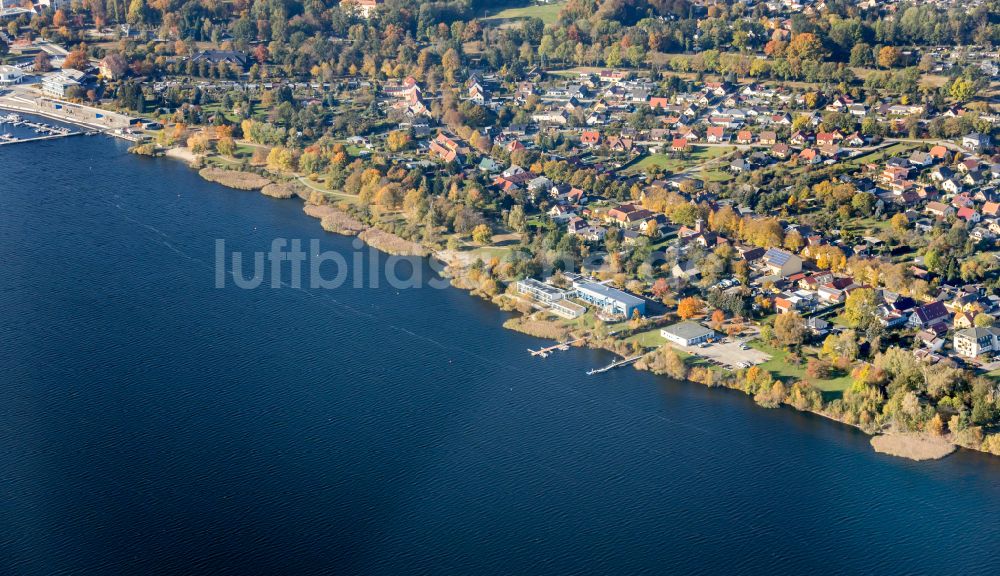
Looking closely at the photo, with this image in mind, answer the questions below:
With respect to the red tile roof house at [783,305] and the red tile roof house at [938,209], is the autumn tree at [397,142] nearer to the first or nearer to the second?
the red tile roof house at [783,305]

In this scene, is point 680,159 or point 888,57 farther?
point 888,57

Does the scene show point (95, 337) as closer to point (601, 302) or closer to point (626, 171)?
point (601, 302)

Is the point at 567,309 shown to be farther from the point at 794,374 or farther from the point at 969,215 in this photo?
the point at 969,215

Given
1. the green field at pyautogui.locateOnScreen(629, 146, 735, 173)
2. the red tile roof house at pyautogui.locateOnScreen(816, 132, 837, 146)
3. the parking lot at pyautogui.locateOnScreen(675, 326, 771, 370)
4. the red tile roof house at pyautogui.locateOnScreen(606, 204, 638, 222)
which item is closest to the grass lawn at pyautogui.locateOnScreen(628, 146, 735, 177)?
the green field at pyautogui.locateOnScreen(629, 146, 735, 173)

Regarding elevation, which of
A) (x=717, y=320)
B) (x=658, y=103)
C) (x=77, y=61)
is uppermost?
(x=658, y=103)

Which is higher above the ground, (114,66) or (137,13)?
(137,13)

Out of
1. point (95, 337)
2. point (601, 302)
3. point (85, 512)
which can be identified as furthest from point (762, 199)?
point (85, 512)

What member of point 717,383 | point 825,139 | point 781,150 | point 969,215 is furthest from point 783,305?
point 825,139
